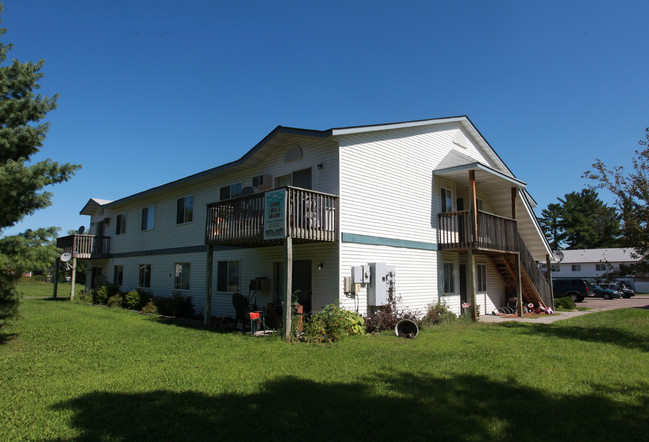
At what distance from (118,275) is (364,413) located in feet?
74.3

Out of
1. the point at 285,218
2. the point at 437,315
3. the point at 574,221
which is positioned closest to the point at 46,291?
the point at 285,218

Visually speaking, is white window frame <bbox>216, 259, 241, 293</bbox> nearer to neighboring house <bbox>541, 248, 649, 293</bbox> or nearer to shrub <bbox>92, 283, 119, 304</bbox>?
shrub <bbox>92, 283, 119, 304</bbox>

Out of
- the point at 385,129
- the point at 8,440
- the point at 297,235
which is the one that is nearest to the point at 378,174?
the point at 385,129

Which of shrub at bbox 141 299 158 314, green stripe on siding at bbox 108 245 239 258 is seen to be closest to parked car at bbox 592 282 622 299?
green stripe on siding at bbox 108 245 239 258

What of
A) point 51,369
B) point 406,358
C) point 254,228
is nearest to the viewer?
point 51,369

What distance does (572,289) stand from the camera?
31.0m

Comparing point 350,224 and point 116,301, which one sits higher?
point 350,224

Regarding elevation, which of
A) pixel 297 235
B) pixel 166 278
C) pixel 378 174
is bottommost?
pixel 166 278

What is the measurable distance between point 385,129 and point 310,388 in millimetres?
9439

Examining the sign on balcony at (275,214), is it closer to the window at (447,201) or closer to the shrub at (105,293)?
the window at (447,201)

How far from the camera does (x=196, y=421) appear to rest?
5.12 m

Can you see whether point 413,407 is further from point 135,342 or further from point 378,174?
point 378,174

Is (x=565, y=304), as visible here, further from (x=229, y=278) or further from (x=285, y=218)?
(x=285, y=218)

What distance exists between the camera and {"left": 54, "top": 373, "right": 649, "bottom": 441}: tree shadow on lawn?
4.78 metres
